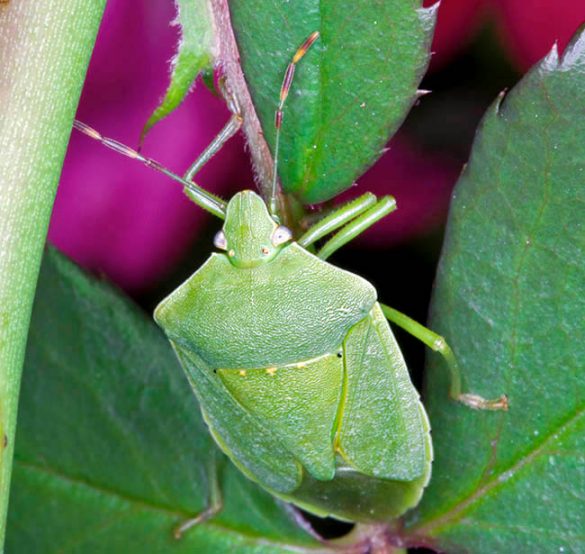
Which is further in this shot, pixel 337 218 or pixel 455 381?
pixel 337 218

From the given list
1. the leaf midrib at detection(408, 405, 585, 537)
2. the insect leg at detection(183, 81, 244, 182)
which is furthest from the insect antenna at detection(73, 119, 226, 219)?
the leaf midrib at detection(408, 405, 585, 537)

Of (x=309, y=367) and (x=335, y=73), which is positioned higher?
(x=335, y=73)

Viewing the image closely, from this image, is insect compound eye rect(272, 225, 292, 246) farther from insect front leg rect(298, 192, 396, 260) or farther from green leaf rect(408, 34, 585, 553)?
green leaf rect(408, 34, 585, 553)

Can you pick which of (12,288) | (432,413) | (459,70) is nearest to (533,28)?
(459,70)

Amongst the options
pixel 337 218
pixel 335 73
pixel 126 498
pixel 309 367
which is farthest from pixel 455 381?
pixel 126 498

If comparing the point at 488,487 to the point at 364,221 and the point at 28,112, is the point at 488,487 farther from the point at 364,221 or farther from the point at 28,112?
the point at 28,112

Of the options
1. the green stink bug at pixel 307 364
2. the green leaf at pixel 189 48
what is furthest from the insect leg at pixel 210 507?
the green leaf at pixel 189 48
